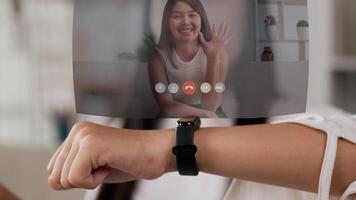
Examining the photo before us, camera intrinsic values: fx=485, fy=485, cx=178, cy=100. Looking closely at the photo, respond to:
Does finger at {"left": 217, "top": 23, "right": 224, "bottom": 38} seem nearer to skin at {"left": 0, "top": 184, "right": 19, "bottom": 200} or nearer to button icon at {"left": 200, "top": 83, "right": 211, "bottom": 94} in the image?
button icon at {"left": 200, "top": 83, "right": 211, "bottom": 94}

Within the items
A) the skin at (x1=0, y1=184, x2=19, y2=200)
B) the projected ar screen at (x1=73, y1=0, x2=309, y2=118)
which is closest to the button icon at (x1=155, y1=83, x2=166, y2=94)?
the projected ar screen at (x1=73, y1=0, x2=309, y2=118)

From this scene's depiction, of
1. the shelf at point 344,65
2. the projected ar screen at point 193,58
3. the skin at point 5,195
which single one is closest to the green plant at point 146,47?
the projected ar screen at point 193,58

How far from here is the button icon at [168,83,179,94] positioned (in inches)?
14.5

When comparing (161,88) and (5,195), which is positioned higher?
(161,88)

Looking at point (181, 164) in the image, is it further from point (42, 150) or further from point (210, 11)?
point (42, 150)

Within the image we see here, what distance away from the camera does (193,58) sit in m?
0.36

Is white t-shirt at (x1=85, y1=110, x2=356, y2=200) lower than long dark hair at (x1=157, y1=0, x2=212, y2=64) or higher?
lower

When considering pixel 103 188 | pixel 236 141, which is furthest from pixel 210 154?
pixel 103 188

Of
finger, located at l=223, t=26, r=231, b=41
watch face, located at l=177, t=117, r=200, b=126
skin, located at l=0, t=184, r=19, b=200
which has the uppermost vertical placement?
finger, located at l=223, t=26, r=231, b=41

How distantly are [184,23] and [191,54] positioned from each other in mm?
24

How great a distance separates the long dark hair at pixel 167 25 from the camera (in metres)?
0.36

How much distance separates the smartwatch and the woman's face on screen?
6 cm

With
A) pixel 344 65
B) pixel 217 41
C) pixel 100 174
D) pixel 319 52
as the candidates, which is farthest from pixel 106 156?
pixel 344 65

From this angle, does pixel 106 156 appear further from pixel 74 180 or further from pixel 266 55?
pixel 266 55
